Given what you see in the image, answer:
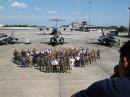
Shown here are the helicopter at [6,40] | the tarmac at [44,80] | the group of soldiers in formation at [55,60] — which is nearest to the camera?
the tarmac at [44,80]

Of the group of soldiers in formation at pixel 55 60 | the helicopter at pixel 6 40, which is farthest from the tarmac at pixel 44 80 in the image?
the helicopter at pixel 6 40

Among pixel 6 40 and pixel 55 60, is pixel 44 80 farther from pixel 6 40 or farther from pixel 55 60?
pixel 6 40

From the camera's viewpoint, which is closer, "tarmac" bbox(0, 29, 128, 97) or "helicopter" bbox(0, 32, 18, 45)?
"tarmac" bbox(0, 29, 128, 97)

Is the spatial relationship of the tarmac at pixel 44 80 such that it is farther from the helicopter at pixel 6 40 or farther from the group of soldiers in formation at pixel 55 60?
the helicopter at pixel 6 40

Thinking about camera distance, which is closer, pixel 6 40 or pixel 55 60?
pixel 55 60

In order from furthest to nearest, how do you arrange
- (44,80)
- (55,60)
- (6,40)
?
(6,40)
(55,60)
(44,80)

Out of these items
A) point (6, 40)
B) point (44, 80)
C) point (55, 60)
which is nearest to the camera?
point (44, 80)

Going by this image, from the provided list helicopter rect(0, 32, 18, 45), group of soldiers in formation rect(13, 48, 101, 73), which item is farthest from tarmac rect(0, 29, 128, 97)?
helicopter rect(0, 32, 18, 45)

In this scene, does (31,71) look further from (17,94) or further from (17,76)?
(17,94)

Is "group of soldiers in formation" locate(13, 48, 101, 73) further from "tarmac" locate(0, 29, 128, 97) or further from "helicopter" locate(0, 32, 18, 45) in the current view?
"helicopter" locate(0, 32, 18, 45)

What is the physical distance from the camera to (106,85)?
2971mm

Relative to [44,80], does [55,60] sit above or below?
above

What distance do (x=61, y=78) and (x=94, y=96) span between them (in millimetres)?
24489

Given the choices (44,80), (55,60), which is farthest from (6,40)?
(44,80)
